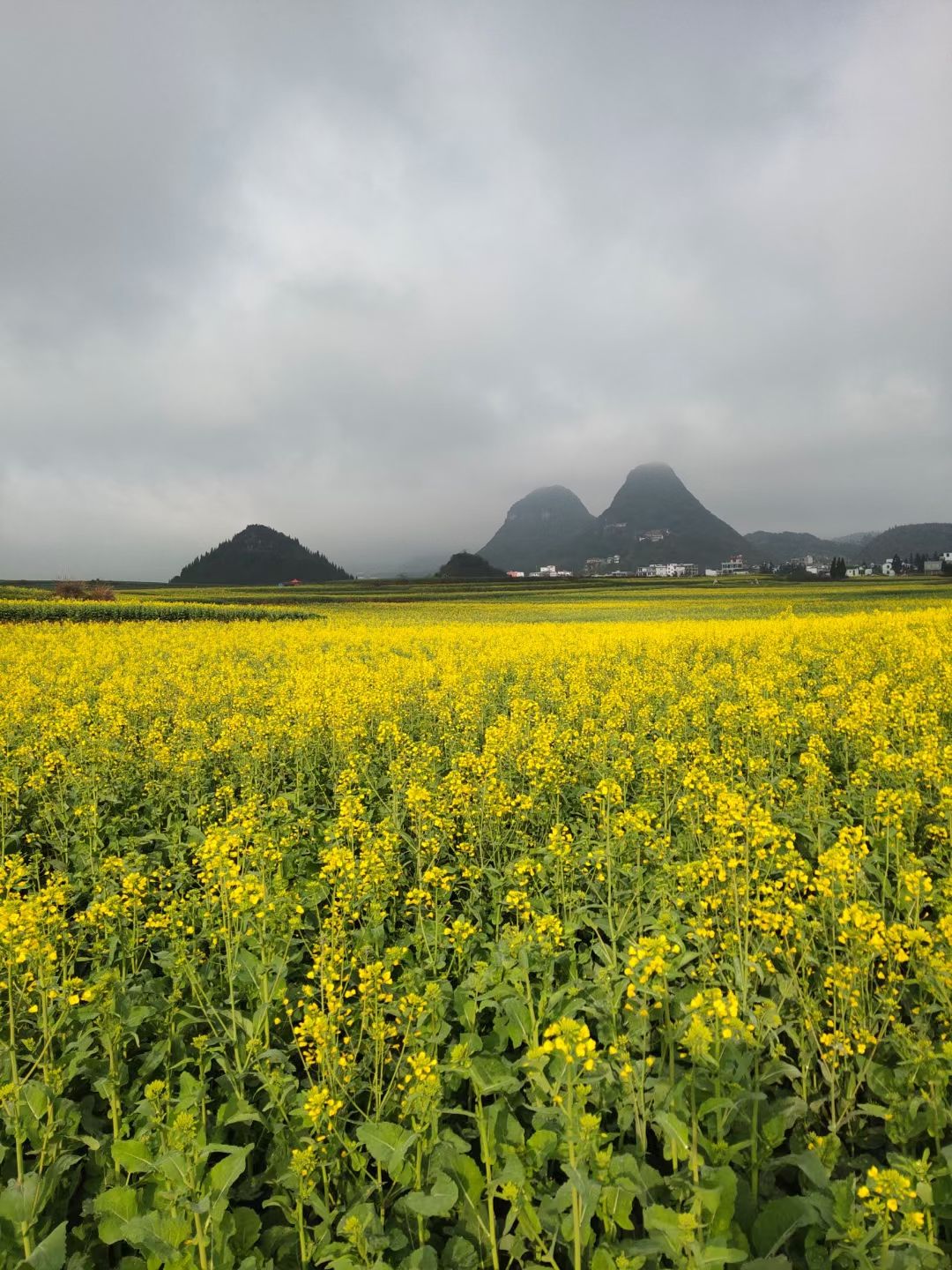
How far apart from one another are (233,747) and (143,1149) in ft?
21.9

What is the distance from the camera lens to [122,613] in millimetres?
38781

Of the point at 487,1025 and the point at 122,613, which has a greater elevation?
the point at 122,613

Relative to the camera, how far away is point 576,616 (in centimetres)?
4428

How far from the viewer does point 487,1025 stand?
421cm

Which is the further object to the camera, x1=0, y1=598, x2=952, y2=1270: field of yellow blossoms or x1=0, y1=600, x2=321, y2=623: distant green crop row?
x1=0, y1=600, x2=321, y2=623: distant green crop row

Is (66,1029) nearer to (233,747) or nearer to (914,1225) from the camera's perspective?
(914,1225)

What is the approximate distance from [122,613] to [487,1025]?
137 feet

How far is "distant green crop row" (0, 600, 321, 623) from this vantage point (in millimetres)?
34719

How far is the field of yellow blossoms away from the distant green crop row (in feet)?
108

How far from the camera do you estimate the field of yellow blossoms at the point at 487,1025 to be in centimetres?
255

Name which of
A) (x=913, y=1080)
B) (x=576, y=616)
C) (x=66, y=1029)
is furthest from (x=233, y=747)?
(x=576, y=616)

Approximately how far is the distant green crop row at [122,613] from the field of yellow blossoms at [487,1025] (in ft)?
108

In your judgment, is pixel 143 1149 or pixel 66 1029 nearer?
pixel 143 1149

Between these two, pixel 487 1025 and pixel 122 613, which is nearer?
pixel 487 1025
